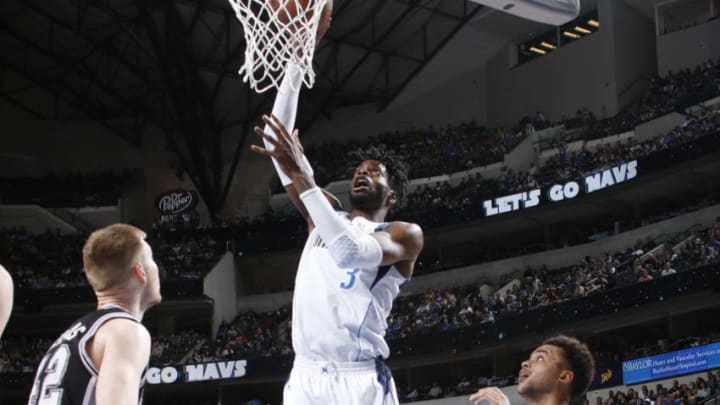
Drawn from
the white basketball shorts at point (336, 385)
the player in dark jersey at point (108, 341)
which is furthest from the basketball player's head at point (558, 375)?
the player in dark jersey at point (108, 341)

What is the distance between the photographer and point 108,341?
404 centimetres

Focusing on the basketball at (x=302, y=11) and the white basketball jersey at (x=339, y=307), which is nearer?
the white basketball jersey at (x=339, y=307)

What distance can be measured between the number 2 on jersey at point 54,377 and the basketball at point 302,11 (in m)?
2.99

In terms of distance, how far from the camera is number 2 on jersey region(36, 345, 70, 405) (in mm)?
4066

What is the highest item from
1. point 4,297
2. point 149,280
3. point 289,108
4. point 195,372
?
point 195,372

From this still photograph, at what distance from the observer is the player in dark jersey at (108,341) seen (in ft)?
13.0

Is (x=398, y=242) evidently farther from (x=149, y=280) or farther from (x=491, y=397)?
(x=149, y=280)

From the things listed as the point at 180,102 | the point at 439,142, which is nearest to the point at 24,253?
the point at 180,102

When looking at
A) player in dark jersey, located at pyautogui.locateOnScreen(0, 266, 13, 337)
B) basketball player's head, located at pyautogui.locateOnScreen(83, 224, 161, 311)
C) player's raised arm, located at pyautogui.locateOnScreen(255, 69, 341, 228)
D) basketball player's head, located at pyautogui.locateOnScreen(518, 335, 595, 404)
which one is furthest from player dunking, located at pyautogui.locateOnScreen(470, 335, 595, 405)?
player in dark jersey, located at pyautogui.locateOnScreen(0, 266, 13, 337)

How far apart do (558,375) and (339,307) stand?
1172 mm

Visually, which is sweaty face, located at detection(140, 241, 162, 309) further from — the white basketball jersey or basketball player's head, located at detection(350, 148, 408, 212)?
basketball player's head, located at detection(350, 148, 408, 212)

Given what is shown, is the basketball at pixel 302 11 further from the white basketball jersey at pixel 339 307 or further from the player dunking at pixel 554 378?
the player dunking at pixel 554 378

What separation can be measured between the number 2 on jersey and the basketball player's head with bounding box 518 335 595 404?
2337 mm

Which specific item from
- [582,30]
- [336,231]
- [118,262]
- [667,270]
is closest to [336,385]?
[336,231]
